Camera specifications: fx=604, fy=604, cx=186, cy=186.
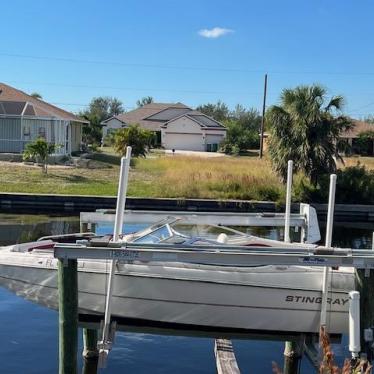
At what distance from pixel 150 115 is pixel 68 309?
8189cm

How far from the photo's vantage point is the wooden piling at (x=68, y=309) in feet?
20.7

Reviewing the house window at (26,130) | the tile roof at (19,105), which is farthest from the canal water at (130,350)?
the tile roof at (19,105)

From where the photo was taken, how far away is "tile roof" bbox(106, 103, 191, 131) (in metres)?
83.6

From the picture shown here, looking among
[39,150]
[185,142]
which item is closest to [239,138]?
[185,142]

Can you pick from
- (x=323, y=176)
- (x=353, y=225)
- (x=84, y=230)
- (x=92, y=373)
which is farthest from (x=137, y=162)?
(x=92, y=373)

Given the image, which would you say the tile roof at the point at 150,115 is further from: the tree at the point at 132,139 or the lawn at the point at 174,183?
the lawn at the point at 174,183

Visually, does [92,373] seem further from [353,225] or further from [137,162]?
[137,162]

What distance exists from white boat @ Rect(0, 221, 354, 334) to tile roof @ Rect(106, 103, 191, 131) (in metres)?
74.0

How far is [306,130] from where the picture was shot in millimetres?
26531

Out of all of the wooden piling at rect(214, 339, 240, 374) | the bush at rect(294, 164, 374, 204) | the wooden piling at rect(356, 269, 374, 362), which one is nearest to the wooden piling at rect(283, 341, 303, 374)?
the wooden piling at rect(214, 339, 240, 374)

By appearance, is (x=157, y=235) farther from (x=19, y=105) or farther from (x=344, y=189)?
(x=19, y=105)

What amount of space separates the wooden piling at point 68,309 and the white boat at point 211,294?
0.74 metres

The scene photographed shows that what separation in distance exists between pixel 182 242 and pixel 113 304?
1096 millimetres

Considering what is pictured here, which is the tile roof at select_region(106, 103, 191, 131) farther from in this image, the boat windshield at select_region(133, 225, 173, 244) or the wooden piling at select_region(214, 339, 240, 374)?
the wooden piling at select_region(214, 339, 240, 374)
